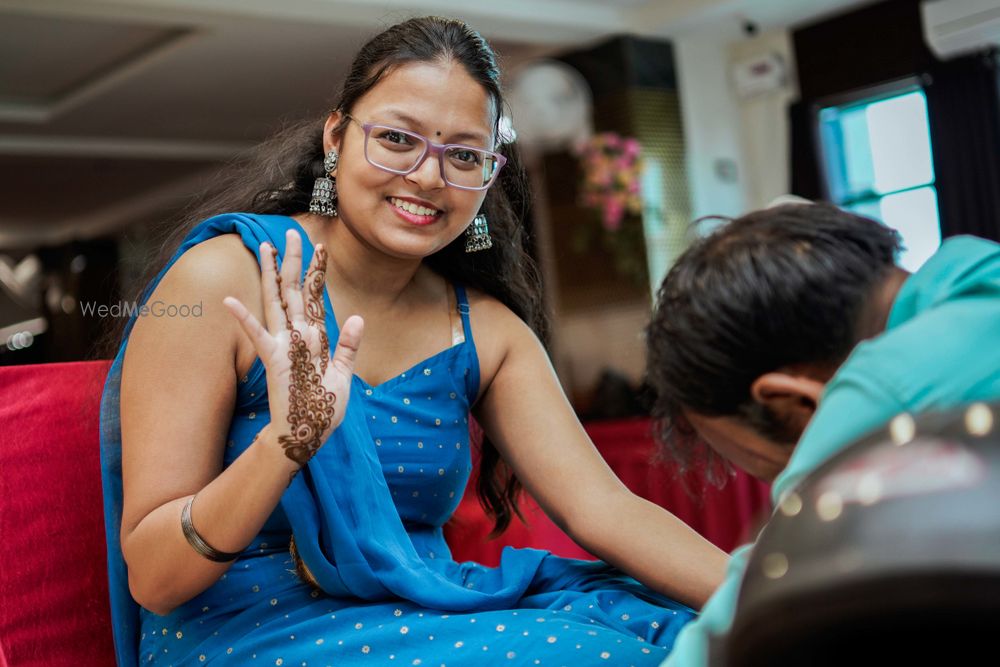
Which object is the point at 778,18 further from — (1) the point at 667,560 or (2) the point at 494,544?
(1) the point at 667,560

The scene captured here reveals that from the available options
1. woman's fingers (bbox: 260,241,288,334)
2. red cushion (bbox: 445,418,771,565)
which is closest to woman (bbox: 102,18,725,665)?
woman's fingers (bbox: 260,241,288,334)

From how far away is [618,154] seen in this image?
6738 millimetres

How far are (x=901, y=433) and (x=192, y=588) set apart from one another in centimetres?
95

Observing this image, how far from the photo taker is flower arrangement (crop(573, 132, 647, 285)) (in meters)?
6.69

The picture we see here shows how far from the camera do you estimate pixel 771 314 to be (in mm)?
996

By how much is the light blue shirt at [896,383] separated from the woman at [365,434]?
0.45 m

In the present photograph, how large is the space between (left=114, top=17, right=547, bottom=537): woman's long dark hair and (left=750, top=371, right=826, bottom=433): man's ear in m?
0.85

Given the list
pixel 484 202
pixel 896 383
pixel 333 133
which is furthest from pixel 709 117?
pixel 896 383

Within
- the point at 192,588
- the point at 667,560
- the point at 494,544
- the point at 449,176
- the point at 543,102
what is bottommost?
the point at 494,544

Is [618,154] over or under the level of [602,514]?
over

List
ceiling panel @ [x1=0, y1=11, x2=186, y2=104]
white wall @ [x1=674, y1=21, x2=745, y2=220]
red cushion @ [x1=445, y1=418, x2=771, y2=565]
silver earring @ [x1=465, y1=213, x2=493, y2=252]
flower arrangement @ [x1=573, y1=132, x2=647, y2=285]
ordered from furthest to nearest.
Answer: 1. white wall @ [x1=674, y1=21, x2=745, y2=220]
2. flower arrangement @ [x1=573, y1=132, x2=647, y2=285]
3. ceiling panel @ [x1=0, y1=11, x2=186, y2=104]
4. red cushion @ [x1=445, y1=418, x2=771, y2=565]
5. silver earring @ [x1=465, y1=213, x2=493, y2=252]

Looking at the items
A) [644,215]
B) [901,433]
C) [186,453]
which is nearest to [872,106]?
[644,215]

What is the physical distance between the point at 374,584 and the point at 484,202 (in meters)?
0.74

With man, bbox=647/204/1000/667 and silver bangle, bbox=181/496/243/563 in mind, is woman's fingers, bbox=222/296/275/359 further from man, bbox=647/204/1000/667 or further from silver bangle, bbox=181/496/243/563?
man, bbox=647/204/1000/667
